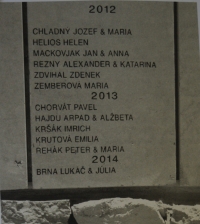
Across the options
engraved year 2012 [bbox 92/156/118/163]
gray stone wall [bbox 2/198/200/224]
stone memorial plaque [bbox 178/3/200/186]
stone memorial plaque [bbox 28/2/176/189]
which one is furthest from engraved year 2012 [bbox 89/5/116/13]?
gray stone wall [bbox 2/198/200/224]

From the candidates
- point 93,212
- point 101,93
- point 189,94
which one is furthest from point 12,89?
point 189,94

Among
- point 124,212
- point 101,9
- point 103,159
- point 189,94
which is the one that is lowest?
point 124,212

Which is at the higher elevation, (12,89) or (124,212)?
(12,89)

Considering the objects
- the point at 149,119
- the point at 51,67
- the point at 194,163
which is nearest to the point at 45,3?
the point at 51,67

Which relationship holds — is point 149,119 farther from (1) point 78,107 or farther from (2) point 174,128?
(1) point 78,107

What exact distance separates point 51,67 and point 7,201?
0.57m

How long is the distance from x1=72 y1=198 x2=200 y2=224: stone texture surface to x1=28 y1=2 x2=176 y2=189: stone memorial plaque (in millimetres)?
79

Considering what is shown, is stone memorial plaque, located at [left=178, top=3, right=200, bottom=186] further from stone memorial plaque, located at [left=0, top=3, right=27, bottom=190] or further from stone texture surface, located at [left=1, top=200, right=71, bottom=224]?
stone memorial plaque, located at [left=0, top=3, right=27, bottom=190]

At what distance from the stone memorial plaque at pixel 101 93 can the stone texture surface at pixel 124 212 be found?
0.08 metres

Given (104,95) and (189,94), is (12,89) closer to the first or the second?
(104,95)

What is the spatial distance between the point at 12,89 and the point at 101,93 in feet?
Result: 1.18

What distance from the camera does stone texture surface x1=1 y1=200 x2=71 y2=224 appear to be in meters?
1.21

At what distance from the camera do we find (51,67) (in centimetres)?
120

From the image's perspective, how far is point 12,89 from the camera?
1200mm
